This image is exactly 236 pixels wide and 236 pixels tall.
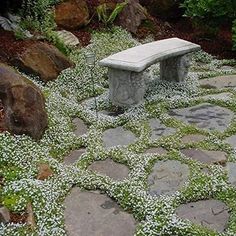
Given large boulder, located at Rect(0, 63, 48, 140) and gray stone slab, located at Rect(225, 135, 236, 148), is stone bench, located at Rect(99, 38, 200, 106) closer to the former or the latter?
large boulder, located at Rect(0, 63, 48, 140)

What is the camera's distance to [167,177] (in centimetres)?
758

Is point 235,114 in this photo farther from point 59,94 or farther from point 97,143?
point 59,94

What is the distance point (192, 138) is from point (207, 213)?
252 centimetres

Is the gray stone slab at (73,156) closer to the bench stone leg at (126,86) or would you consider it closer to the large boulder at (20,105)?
the large boulder at (20,105)

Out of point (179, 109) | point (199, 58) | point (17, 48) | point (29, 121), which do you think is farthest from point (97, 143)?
point (199, 58)

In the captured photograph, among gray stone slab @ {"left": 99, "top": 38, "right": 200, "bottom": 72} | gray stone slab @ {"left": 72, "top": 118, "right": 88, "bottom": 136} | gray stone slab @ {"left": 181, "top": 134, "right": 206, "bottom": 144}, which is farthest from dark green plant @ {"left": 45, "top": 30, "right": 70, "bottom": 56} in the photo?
gray stone slab @ {"left": 181, "top": 134, "right": 206, "bottom": 144}

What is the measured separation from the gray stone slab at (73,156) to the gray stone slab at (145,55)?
2359 mm

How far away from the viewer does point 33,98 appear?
8.46 metres

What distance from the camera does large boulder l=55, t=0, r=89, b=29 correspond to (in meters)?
14.6

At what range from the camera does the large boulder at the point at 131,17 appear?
52.3 ft

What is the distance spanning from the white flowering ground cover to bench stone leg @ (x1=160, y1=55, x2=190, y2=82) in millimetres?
301

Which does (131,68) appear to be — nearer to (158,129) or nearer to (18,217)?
(158,129)

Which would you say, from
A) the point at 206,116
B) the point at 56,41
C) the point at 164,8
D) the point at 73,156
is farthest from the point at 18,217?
the point at 164,8

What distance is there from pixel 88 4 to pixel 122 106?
6.70 m
